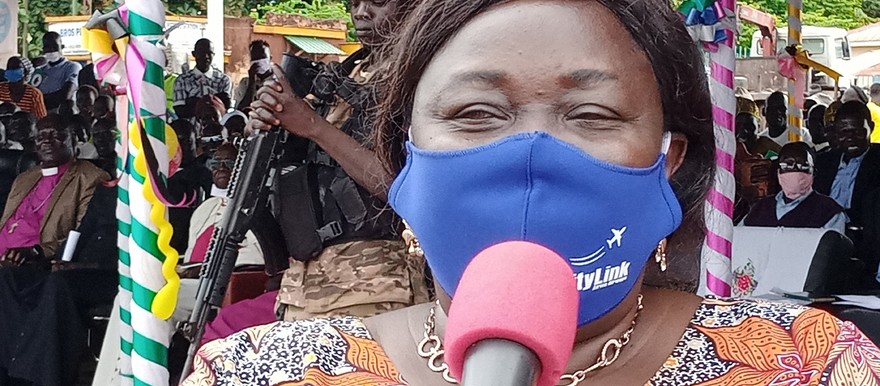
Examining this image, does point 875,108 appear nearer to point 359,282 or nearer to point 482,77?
point 359,282

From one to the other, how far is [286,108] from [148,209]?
43 cm

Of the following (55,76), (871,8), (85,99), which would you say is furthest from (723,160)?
(871,8)

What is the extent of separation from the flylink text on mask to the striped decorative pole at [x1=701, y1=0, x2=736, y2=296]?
7.71 ft

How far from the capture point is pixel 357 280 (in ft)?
8.97

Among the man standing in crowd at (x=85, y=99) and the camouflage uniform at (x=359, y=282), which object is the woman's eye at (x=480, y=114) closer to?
the camouflage uniform at (x=359, y=282)

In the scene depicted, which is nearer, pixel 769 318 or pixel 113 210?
pixel 769 318

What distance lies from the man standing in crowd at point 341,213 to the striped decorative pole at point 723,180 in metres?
1.11

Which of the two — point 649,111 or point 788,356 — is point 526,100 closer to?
point 649,111

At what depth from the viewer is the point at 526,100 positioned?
3.57 feet

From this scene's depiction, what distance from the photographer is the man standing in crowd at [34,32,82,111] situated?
1120 centimetres

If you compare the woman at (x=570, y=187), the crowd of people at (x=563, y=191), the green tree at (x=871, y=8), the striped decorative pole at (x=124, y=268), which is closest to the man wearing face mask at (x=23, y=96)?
the striped decorative pole at (x=124, y=268)

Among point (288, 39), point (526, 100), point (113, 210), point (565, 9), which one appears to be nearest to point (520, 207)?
point (526, 100)

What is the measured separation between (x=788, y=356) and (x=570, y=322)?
1.73 feet

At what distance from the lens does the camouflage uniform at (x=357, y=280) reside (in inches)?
107
